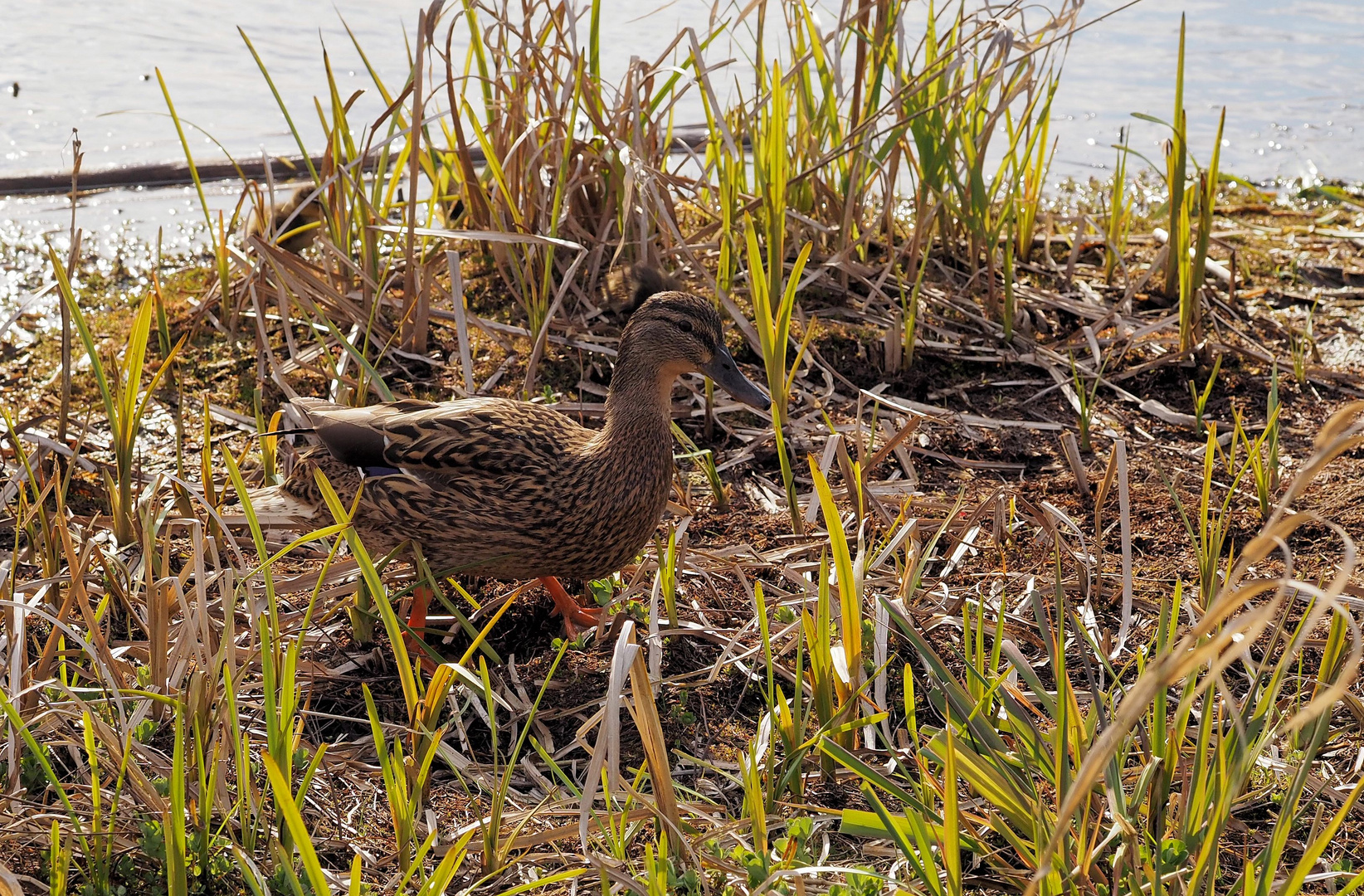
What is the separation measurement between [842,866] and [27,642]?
1.92 m

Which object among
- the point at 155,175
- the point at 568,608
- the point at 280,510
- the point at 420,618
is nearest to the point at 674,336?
the point at 568,608

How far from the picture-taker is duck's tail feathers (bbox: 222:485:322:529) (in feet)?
10.8

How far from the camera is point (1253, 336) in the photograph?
4840mm

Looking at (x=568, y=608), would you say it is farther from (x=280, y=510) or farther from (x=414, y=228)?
(x=414, y=228)

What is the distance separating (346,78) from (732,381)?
4.93 m

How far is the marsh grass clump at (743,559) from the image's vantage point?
2.10m

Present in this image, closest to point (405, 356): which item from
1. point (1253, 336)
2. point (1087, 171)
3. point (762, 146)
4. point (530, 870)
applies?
point (762, 146)

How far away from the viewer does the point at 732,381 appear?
3.52 meters

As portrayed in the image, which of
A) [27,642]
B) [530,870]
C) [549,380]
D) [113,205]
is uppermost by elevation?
[113,205]

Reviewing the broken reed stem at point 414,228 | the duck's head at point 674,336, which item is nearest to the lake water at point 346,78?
the broken reed stem at point 414,228

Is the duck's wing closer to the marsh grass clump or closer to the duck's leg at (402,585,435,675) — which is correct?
the marsh grass clump

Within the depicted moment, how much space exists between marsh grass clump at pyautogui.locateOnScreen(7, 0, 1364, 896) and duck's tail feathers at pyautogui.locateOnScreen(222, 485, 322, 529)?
0.06 metres

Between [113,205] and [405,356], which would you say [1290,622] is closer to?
[405,356]

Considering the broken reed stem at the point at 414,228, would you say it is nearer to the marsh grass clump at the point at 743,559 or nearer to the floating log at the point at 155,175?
the marsh grass clump at the point at 743,559
